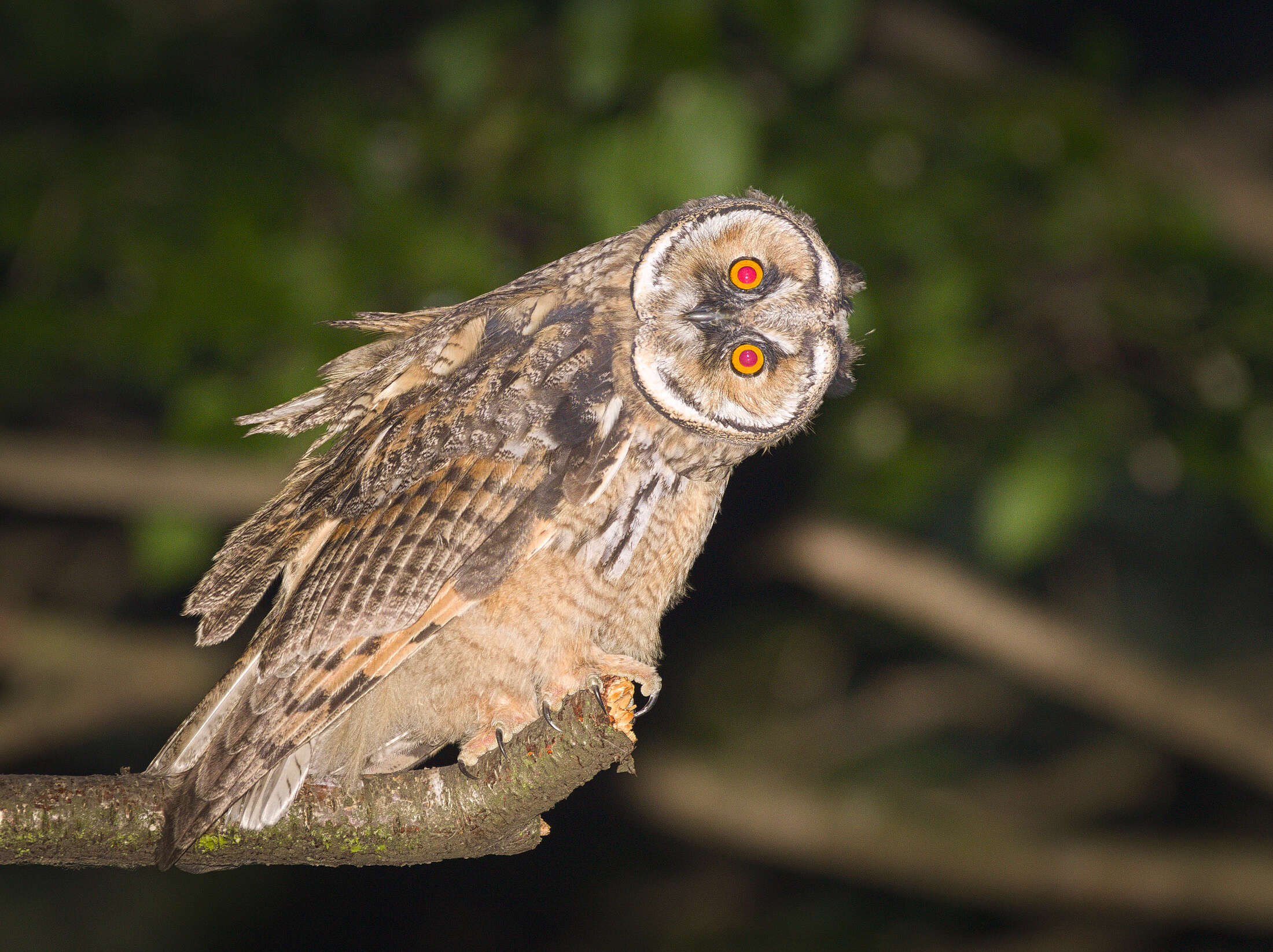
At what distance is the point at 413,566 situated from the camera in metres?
1.84

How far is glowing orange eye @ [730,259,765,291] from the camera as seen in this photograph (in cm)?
190

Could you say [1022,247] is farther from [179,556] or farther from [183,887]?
[183,887]

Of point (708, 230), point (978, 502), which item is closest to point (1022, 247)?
point (978, 502)

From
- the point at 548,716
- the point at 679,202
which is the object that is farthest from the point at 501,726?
the point at 679,202

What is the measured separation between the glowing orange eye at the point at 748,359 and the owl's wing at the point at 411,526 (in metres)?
0.22

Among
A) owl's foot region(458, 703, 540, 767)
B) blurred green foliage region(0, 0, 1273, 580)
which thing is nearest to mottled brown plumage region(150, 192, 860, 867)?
owl's foot region(458, 703, 540, 767)

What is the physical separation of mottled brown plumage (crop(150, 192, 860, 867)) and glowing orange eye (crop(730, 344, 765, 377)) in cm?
1

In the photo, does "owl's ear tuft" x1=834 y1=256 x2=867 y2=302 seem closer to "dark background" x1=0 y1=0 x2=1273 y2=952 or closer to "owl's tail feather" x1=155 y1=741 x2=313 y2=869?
"dark background" x1=0 y1=0 x2=1273 y2=952

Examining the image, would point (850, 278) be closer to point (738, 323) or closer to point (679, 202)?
point (738, 323)

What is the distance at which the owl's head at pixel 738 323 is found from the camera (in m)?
1.86

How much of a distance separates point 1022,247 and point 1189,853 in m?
2.30

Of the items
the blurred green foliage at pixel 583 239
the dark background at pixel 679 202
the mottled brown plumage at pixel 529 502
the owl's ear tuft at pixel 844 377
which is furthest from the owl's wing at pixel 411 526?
the blurred green foliage at pixel 583 239

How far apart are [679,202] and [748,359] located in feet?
2.31

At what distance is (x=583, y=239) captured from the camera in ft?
10.5
